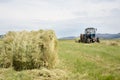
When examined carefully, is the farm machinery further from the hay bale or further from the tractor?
the hay bale

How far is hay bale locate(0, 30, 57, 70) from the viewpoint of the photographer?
15.9m

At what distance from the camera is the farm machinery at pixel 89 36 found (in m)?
45.2

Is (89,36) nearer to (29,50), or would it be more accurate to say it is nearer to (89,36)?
(89,36)

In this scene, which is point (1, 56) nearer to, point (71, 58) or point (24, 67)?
point (24, 67)

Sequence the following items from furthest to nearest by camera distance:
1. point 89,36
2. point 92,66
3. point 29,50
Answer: point 89,36 → point 92,66 → point 29,50

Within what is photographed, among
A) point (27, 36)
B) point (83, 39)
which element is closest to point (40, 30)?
point (27, 36)

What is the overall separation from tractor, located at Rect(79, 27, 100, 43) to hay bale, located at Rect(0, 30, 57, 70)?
2828cm

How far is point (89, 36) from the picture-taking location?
46.8 m

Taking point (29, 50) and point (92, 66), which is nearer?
point (29, 50)

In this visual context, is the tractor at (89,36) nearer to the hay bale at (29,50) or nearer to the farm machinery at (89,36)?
the farm machinery at (89,36)

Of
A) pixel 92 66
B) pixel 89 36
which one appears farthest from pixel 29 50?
pixel 89 36

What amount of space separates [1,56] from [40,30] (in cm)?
224

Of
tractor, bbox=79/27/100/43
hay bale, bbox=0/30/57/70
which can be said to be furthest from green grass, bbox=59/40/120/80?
tractor, bbox=79/27/100/43

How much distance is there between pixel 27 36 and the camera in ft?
53.8
